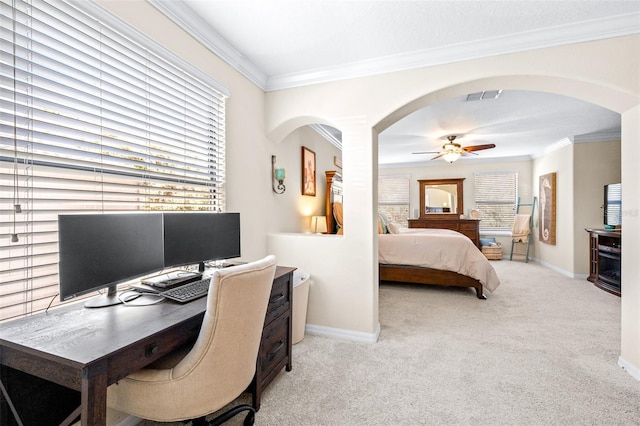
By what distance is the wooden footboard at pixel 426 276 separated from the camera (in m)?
3.93

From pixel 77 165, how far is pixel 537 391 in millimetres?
3005

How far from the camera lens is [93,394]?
88 centimetres

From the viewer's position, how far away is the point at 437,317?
3.19 meters

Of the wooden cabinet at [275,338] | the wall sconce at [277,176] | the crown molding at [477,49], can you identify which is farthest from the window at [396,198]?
the wooden cabinet at [275,338]

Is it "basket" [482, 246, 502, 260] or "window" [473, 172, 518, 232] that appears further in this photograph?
"window" [473, 172, 518, 232]

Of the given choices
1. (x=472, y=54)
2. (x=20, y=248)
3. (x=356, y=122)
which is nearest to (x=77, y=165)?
(x=20, y=248)

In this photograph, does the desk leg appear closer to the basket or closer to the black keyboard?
the black keyboard

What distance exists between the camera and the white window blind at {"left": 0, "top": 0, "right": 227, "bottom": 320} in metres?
1.16

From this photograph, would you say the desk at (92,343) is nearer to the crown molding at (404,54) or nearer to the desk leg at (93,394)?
the desk leg at (93,394)

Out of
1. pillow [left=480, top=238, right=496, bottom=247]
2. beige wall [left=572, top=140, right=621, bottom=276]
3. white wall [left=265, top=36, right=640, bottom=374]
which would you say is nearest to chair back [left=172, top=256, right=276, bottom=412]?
white wall [left=265, top=36, right=640, bottom=374]

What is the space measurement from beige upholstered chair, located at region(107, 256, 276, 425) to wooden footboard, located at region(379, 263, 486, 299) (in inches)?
133

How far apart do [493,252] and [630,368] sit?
4871 millimetres

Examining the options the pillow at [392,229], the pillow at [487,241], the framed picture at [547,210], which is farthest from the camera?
the pillow at [487,241]

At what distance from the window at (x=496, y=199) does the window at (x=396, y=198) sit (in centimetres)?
167
